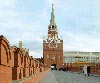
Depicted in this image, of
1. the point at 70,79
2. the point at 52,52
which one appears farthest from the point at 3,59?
the point at 52,52

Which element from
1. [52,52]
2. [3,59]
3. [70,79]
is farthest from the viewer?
[52,52]

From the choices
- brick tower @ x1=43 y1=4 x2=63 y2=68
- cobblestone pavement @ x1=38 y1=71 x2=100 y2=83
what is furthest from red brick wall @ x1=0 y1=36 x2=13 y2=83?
brick tower @ x1=43 y1=4 x2=63 y2=68

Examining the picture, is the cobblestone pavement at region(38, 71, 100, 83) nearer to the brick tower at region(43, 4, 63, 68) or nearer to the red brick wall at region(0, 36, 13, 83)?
the red brick wall at region(0, 36, 13, 83)

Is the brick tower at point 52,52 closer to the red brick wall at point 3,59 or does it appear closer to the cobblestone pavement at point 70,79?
the cobblestone pavement at point 70,79

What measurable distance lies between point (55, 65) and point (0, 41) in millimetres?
104306

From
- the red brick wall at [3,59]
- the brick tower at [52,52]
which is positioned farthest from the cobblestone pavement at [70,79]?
the brick tower at [52,52]

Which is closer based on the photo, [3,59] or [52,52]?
[3,59]

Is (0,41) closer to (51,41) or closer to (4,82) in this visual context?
(4,82)

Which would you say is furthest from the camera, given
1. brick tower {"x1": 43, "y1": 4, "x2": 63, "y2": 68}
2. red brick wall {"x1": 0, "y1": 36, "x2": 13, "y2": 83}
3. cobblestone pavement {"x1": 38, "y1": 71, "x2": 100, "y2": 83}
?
brick tower {"x1": 43, "y1": 4, "x2": 63, "y2": 68}

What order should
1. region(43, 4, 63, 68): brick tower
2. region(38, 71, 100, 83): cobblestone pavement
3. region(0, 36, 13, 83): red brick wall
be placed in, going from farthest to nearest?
region(43, 4, 63, 68): brick tower, region(38, 71, 100, 83): cobblestone pavement, region(0, 36, 13, 83): red brick wall

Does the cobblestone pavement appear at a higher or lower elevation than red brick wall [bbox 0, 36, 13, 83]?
lower

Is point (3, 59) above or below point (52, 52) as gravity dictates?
below

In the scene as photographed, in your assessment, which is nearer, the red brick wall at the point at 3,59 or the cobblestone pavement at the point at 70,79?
the red brick wall at the point at 3,59

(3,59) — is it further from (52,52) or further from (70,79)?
(52,52)
